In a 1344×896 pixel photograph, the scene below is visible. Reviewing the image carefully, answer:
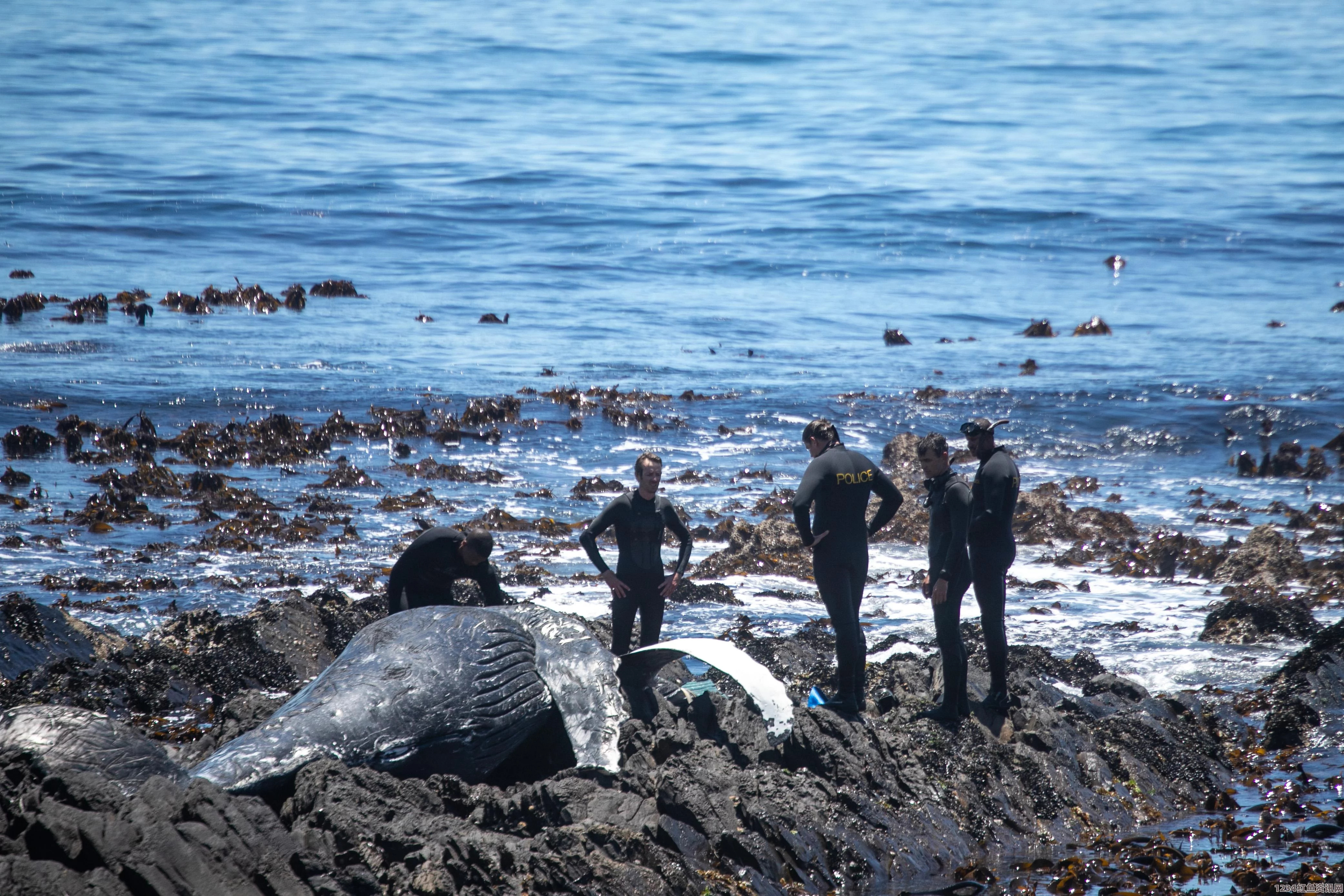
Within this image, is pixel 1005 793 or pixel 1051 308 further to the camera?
pixel 1051 308

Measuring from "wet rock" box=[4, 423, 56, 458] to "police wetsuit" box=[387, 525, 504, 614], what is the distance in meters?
10.5

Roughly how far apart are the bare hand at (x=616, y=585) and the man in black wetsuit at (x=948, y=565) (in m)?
2.15

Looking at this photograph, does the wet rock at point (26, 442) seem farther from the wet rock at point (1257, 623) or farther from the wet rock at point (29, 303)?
the wet rock at point (1257, 623)

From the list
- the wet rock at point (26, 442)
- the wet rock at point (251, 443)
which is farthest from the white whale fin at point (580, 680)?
the wet rock at point (26, 442)

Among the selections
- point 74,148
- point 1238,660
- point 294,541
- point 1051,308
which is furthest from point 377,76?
point 1238,660

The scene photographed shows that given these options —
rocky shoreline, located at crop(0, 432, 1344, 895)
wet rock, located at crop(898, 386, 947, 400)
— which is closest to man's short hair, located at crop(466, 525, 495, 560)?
rocky shoreline, located at crop(0, 432, 1344, 895)

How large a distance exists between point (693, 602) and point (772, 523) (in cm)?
223

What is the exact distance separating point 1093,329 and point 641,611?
22736 mm

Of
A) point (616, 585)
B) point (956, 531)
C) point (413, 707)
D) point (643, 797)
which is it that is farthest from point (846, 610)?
point (413, 707)

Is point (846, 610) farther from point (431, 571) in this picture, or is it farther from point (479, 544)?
point (431, 571)

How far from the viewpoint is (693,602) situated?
11.9 metres

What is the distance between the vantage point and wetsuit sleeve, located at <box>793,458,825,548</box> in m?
7.69

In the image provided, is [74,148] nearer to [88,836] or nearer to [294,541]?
[294,541]

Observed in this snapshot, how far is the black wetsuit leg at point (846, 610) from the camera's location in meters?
7.91
